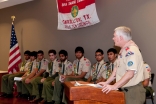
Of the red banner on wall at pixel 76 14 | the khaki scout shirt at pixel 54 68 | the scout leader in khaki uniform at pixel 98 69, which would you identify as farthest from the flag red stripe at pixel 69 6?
the khaki scout shirt at pixel 54 68

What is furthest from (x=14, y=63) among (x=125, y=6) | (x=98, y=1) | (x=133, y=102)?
(x=133, y=102)

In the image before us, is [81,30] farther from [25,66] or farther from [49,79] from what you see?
[25,66]

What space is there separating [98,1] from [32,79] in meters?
2.39

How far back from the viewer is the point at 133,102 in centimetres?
203

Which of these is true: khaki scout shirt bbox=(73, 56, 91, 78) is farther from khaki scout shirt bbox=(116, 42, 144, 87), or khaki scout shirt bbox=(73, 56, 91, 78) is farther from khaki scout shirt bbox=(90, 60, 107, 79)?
khaki scout shirt bbox=(116, 42, 144, 87)

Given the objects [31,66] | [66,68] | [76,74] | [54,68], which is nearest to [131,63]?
[76,74]

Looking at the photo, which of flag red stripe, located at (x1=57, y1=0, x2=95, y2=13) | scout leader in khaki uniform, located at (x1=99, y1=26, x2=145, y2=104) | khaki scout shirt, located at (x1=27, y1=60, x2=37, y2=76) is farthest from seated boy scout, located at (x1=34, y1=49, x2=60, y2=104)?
scout leader in khaki uniform, located at (x1=99, y1=26, x2=145, y2=104)

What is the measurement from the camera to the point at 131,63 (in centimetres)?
200

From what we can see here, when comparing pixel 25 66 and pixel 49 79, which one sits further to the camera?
pixel 25 66

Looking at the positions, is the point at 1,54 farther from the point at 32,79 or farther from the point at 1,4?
the point at 32,79

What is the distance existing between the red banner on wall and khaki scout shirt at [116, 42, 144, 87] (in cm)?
296

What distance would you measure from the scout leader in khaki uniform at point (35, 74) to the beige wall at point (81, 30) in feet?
1.91

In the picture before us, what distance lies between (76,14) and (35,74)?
186 centimetres

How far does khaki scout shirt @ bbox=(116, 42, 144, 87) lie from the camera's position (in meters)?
2.00
